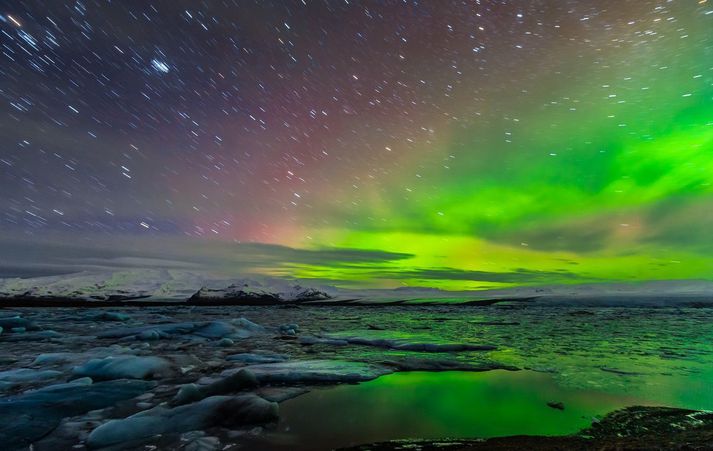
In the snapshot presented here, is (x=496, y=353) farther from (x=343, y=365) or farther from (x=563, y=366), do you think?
(x=343, y=365)

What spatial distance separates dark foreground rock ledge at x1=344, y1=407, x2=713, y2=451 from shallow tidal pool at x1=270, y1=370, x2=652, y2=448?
0.28 metres

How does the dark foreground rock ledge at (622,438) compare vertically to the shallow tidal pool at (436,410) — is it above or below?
above

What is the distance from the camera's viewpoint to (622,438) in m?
4.42

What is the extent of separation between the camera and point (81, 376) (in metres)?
8.80

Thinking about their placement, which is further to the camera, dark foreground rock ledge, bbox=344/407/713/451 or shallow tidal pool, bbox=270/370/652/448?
shallow tidal pool, bbox=270/370/652/448

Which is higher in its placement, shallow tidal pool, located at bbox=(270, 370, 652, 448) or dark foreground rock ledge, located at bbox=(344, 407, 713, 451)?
dark foreground rock ledge, located at bbox=(344, 407, 713, 451)

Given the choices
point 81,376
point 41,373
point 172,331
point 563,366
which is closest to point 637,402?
point 563,366

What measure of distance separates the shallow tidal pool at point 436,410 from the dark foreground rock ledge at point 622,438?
277mm

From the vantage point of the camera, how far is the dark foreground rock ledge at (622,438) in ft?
12.6

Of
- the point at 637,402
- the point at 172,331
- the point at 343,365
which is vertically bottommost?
the point at 172,331

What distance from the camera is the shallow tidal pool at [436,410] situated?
5055 millimetres

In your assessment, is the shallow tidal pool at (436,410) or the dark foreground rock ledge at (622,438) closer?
the dark foreground rock ledge at (622,438)

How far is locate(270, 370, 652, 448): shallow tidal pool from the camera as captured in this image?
5055 millimetres

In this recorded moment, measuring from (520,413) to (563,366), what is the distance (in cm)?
498
